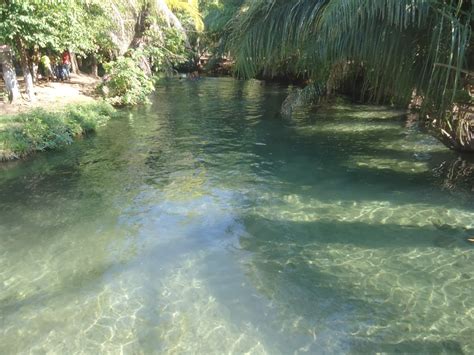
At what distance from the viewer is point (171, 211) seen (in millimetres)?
8352

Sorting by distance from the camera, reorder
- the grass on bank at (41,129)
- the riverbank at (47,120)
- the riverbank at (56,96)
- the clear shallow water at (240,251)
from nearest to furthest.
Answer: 1. the clear shallow water at (240,251)
2. the grass on bank at (41,129)
3. the riverbank at (47,120)
4. the riverbank at (56,96)

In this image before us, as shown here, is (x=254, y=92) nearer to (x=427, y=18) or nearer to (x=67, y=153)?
(x=67, y=153)

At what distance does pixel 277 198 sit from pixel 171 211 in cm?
224

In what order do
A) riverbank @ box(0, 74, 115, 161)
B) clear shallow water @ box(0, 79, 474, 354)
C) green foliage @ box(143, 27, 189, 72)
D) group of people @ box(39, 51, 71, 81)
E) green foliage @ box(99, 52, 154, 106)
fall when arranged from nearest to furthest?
1. clear shallow water @ box(0, 79, 474, 354)
2. riverbank @ box(0, 74, 115, 161)
3. green foliage @ box(99, 52, 154, 106)
4. green foliage @ box(143, 27, 189, 72)
5. group of people @ box(39, 51, 71, 81)

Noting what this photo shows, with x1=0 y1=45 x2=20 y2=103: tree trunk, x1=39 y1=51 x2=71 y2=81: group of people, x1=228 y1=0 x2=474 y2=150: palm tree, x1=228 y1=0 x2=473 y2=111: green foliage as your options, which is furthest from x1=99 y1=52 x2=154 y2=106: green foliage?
x1=228 y1=0 x2=473 y2=111: green foliage

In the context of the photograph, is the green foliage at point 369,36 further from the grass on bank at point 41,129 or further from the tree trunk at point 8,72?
the tree trunk at point 8,72

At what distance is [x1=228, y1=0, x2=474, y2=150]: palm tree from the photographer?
21.7 feet

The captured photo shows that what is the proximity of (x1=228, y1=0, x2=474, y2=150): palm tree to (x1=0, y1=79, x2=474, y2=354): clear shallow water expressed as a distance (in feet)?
7.80

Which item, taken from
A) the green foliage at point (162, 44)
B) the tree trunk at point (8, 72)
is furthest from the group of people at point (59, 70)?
the tree trunk at point (8, 72)

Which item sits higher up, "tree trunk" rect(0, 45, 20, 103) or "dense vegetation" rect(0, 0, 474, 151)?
"dense vegetation" rect(0, 0, 474, 151)

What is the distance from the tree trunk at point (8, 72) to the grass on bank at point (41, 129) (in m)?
2.09

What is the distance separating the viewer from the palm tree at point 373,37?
6.62 m

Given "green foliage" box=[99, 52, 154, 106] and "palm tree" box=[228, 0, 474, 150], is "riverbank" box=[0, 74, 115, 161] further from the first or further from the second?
"palm tree" box=[228, 0, 474, 150]

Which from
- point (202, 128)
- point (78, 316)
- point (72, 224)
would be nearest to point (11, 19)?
point (202, 128)
